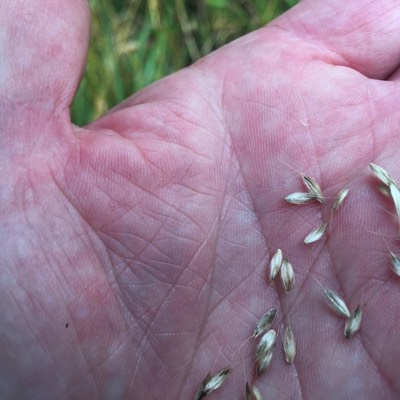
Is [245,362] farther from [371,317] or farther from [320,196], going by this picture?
[320,196]

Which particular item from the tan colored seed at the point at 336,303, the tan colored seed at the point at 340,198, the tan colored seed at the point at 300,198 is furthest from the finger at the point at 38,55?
the tan colored seed at the point at 336,303

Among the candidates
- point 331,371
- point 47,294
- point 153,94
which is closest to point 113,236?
point 47,294

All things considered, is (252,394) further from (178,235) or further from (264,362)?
(178,235)

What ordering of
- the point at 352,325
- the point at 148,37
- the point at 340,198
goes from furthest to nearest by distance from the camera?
the point at 148,37 → the point at 340,198 → the point at 352,325

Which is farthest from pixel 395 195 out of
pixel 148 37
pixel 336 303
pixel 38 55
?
pixel 148 37

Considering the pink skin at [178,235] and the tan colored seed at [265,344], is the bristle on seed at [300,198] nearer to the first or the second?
the pink skin at [178,235]

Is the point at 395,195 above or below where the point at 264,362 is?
above

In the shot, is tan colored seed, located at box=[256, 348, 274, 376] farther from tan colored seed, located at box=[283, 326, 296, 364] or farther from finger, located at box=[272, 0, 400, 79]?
finger, located at box=[272, 0, 400, 79]
